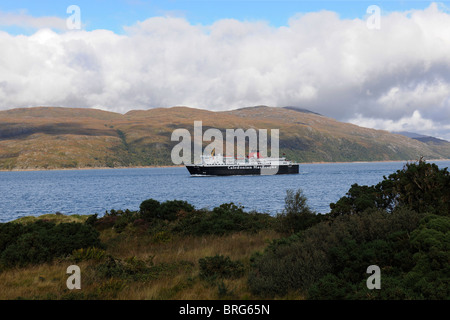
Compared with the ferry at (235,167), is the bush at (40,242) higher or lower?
lower

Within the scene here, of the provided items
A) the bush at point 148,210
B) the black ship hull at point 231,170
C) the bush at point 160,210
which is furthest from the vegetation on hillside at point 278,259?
the black ship hull at point 231,170

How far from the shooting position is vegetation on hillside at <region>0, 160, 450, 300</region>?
8000 millimetres

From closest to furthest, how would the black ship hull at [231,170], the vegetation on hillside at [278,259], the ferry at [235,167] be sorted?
the vegetation on hillside at [278,259] → the black ship hull at [231,170] → the ferry at [235,167]

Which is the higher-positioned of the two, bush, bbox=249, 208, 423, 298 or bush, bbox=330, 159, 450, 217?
bush, bbox=330, 159, 450, 217

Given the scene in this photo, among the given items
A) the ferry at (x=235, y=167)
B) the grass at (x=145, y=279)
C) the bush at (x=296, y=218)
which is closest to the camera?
the grass at (x=145, y=279)

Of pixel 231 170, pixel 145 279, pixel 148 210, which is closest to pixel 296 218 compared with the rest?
pixel 148 210

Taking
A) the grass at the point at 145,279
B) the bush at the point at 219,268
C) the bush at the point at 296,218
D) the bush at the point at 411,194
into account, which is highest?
the bush at the point at 411,194

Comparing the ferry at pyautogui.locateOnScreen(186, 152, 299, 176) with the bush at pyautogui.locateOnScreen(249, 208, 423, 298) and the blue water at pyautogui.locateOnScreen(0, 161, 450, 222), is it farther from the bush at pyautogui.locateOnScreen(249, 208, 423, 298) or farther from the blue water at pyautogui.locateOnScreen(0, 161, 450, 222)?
the bush at pyautogui.locateOnScreen(249, 208, 423, 298)

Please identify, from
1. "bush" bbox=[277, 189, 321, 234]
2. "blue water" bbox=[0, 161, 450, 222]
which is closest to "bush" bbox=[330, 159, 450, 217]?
"bush" bbox=[277, 189, 321, 234]

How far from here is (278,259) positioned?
9.43 meters

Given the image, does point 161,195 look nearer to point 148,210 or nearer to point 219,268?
point 148,210

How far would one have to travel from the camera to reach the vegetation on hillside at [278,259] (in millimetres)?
8000

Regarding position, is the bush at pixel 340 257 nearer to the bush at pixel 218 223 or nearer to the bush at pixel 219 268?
the bush at pixel 219 268
